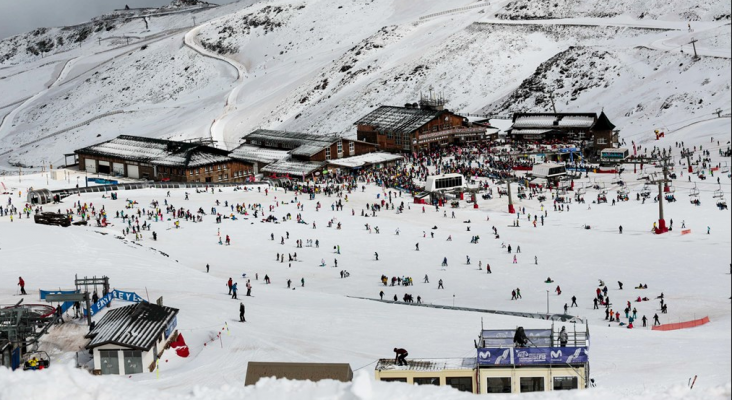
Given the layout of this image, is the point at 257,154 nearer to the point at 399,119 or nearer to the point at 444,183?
the point at 399,119

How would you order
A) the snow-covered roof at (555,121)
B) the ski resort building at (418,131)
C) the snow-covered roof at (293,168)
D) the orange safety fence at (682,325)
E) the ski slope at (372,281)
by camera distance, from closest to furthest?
the ski slope at (372,281) → the orange safety fence at (682,325) → the snow-covered roof at (293,168) → the ski resort building at (418,131) → the snow-covered roof at (555,121)

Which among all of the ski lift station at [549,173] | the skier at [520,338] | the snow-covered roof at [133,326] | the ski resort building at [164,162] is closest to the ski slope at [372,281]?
the snow-covered roof at [133,326]

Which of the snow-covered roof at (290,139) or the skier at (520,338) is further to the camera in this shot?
the snow-covered roof at (290,139)

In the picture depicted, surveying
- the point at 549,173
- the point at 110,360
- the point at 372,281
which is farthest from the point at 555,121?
the point at 110,360

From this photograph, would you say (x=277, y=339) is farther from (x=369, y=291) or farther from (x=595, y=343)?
(x=369, y=291)

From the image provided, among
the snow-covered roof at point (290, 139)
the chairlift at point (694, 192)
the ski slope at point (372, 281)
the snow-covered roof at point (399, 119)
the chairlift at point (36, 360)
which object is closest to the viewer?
the ski slope at point (372, 281)

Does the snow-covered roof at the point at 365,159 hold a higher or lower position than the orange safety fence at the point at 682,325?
higher

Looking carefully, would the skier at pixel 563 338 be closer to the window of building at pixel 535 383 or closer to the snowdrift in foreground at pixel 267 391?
the window of building at pixel 535 383
